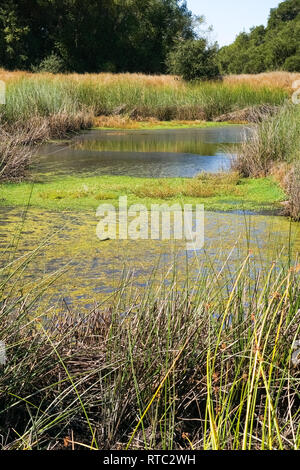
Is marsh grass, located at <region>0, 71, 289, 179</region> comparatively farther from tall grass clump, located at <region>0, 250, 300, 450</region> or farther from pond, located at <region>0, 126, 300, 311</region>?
tall grass clump, located at <region>0, 250, 300, 450</region>

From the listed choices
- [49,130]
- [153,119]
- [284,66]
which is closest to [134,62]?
[284,66]

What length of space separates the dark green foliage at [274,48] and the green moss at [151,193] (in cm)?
1952

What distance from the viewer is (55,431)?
200 cm

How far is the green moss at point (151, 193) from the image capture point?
583cm

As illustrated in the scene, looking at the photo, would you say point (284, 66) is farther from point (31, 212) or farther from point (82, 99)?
point (31, 212)

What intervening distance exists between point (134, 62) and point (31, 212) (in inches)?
1097

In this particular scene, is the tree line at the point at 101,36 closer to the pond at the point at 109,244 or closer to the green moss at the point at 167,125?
the green moss at the point at 167,125

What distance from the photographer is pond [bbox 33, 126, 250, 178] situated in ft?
26.1

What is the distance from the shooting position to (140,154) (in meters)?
9.73

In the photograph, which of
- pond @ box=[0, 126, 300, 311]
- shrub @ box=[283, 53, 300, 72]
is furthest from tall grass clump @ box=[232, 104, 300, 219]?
shrub @ box=[283, 53, 300, 72]

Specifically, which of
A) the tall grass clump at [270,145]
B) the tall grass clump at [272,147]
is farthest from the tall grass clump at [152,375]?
the tall grass clump at [270,145]

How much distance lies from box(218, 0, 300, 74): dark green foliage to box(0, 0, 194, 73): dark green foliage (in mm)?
3776

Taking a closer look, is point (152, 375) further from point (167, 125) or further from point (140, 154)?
point (167, 125)

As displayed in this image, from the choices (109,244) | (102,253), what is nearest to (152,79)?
(109,244)
